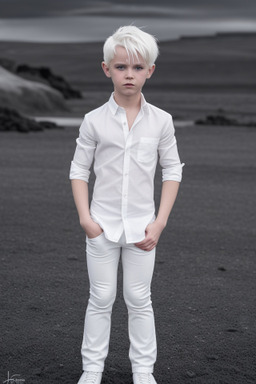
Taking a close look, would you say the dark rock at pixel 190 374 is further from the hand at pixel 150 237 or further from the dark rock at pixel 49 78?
the dark rock at pixel 49 78

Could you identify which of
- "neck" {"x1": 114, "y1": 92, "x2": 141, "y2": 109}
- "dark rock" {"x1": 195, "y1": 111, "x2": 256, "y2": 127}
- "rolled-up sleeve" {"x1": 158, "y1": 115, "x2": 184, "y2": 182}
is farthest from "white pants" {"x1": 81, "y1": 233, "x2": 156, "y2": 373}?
"dark rock" {"x1": 195, "y1": 111, "x2": 256, "y2": 127}

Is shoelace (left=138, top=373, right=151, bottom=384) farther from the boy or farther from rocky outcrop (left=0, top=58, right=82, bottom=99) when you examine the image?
rocky outcrop (left=0, top=58, right=82, bottom=99)

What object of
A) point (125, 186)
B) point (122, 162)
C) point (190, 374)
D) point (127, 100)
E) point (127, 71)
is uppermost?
point (127, 71)

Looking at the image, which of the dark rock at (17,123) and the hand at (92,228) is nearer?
the hand at (92,228)

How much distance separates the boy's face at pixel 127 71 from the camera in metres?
2.95

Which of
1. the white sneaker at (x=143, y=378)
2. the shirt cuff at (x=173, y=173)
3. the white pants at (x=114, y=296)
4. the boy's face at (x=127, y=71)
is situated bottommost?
the white sneaker at (x=143, y=378)

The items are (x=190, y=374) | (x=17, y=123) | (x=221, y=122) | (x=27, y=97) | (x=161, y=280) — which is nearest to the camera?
(x=190, y=374)

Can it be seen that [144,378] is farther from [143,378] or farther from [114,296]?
[114,296]

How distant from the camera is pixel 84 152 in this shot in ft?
10.2

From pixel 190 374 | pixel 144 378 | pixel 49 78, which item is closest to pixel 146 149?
pixel 144 378

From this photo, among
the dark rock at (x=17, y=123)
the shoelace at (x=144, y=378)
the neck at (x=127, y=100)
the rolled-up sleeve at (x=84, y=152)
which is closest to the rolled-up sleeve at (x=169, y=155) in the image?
the neck at (x=127, y=100)

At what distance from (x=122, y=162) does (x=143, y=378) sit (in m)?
1.00

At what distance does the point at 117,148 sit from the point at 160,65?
159ft

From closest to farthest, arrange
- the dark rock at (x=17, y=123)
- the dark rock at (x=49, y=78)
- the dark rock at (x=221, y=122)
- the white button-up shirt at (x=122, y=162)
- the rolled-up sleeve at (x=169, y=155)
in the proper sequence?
1. the white button-up shirt at (x=122, y=162)
2. the rolled-up sleeve at (x=169, y=155)
3. the dark rock at (x=17, y=123)
4. the dark rock at (x=221, y=122)
5. the dark rock at (x=49, y=78)
